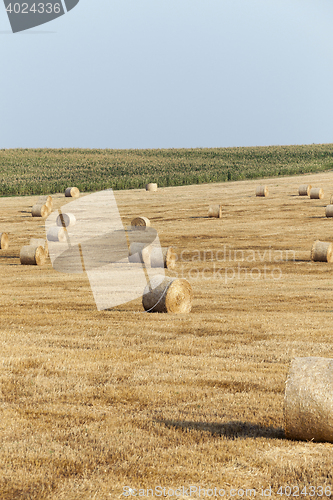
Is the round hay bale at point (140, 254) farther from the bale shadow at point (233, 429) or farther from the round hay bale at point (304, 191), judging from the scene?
the round hay bale at point (304, 191)

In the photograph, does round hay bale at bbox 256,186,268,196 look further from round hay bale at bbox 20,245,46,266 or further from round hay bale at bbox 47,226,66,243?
round hay bale at bbox 20,245,46,266

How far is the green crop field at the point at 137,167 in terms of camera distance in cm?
6944

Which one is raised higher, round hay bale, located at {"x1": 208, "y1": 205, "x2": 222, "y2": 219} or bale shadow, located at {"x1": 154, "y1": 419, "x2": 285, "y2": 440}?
bale shadow, located at {"x1": 154, "y1": 419, "x2": 285, "y2": 440}

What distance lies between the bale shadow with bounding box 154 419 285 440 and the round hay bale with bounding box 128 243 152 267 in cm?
1745

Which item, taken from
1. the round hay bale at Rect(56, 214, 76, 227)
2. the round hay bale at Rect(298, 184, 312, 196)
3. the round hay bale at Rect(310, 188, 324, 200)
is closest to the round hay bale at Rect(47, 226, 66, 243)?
the round hay bale at Rect(56, 214, 76, 227)

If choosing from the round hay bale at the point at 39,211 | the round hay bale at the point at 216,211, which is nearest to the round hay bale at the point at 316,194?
the round hay bale at the point at 216,211

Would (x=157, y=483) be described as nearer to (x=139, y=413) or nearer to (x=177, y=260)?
(x=139, y=413)

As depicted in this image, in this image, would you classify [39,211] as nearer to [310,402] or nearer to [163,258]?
[163,258]

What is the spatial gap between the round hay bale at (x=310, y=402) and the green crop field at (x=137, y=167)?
6084cm

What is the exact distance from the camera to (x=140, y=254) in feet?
81.4

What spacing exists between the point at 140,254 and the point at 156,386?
16.0 metres

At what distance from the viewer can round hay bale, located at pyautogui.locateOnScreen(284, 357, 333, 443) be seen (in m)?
6.31

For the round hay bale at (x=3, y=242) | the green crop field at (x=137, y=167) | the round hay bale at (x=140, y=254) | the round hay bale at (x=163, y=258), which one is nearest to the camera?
the round hay bale at (x=163, y=258)

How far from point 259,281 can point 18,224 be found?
2503 centimetres
